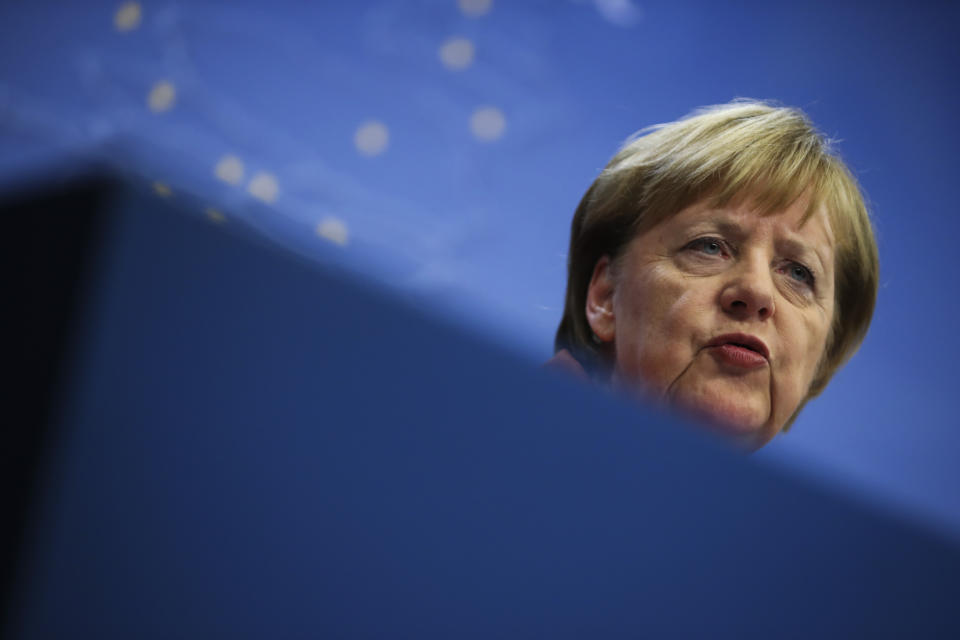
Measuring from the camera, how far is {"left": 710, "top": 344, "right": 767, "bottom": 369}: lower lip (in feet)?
2.74

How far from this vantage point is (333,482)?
0.29m

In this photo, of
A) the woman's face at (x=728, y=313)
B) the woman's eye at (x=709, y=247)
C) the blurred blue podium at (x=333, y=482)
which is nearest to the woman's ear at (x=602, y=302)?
the woman's face at (x=728, y=313)

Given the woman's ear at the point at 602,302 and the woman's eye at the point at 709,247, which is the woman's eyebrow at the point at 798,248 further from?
the woman's ear at the point at 602,302

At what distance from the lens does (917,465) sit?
1.46 m

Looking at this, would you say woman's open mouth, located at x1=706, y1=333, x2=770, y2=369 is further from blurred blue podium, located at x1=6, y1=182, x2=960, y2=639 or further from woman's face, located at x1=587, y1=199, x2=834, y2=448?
blurred blue podium, located at x1=6, y1=182, x2=960, y2=639

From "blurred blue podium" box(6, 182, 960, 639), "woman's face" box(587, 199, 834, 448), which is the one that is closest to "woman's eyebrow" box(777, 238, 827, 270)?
"woman's face" box(587, 199, 834, 448)

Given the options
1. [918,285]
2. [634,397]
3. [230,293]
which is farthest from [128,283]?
[918,285]

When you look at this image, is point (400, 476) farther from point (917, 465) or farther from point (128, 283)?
point (917, 465)

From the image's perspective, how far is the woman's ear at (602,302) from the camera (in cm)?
95

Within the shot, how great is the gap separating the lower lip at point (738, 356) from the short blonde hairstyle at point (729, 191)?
5.6 inches

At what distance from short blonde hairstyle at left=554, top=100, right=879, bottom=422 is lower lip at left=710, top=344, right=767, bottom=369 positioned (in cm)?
14

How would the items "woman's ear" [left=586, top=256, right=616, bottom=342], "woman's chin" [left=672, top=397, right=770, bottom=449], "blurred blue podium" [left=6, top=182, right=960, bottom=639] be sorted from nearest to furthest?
1. "blurred blue podium" [left=6, top=182, right=960, bottom=639]
2. "woman's chin" [left=672, top=397, right=770, bottom=449]
3. "woman's ear" [left=586, top=256, right=616, bottom=342]

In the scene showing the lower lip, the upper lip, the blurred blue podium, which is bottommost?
the blurred blue podium

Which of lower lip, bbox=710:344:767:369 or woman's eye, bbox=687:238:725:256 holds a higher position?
woman's eye, bbox=687:238:725:256
